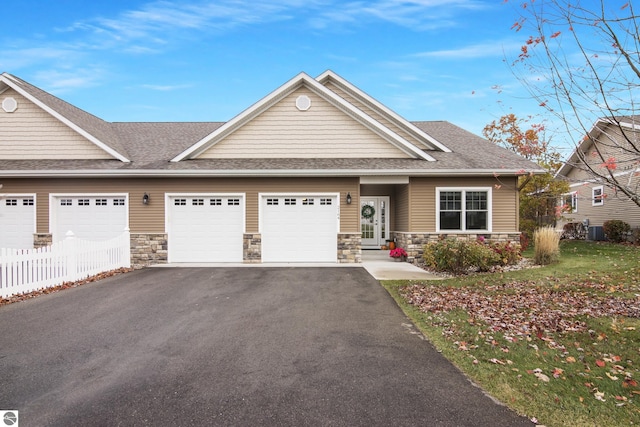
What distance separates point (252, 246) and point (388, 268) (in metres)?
4.85

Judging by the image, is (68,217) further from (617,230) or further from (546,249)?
(617,230)

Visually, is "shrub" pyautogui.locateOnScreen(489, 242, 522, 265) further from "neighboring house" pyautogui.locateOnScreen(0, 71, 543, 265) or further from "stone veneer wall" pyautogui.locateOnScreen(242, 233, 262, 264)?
"stone veneer wall" pyautogui.locateOnScreen(242, 233, 262, 264)

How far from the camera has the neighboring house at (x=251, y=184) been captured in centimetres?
1185

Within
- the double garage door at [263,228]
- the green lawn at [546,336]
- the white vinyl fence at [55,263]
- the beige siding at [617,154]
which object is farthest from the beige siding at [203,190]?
the beige siding at [617,154]

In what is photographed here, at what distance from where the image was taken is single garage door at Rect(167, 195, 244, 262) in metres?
12.1

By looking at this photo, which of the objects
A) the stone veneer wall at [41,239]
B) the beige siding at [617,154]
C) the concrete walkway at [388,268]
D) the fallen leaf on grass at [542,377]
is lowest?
the concrete walkway at [388,268]

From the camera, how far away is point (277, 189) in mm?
11992

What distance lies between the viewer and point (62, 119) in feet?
40.4

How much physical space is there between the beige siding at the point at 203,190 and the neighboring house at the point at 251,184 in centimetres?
4

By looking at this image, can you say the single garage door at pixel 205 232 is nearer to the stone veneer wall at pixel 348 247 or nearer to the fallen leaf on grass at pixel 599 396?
the stone veneer wall at pixel 348 247

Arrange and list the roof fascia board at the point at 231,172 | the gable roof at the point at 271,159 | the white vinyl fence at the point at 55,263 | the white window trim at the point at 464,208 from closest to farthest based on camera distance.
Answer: the white vinyl fence at the point at 55,263
the roof fascia board at the point at 231,172
the gable roof at the point at 271,159
the white window trim at the point at 464,208

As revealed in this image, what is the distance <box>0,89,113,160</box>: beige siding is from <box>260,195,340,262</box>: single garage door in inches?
266

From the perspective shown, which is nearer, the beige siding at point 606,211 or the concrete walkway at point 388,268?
the concrete walkway at point 388,268

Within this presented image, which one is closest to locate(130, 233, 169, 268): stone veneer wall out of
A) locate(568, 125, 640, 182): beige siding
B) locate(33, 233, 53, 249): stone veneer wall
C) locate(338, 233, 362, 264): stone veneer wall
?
locate(33, 233, 53, 249): stone veneer wall
